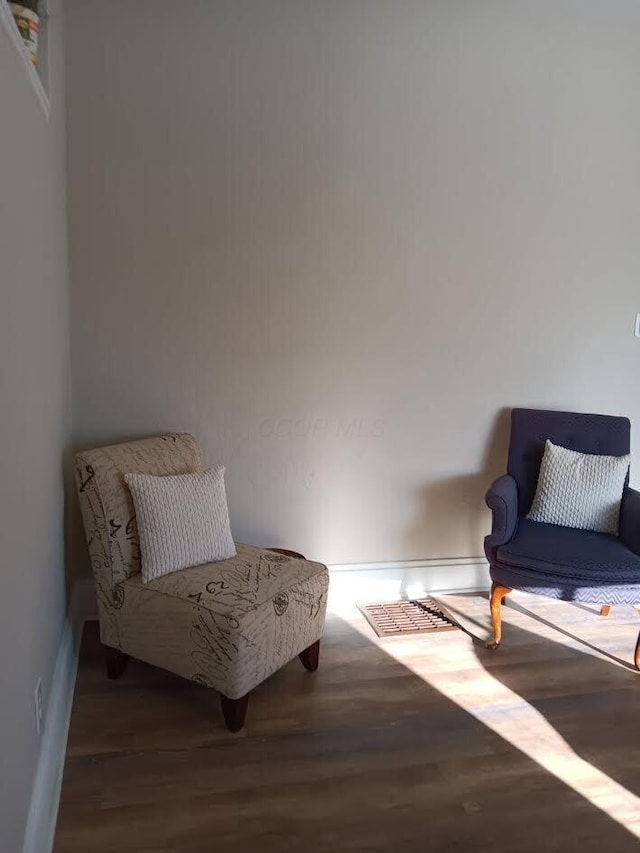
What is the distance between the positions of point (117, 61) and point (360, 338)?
1460mm

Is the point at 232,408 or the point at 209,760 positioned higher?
the point at 232,408

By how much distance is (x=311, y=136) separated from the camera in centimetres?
280

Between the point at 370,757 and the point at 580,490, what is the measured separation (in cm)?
149

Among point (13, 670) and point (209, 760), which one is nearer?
point (13, 670)

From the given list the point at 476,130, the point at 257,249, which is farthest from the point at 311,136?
the point at 476,130

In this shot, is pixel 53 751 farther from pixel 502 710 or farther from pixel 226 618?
pixel 502 710

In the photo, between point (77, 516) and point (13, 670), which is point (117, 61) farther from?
point (13, 670)

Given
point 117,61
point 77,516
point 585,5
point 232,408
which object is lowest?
point 77,516

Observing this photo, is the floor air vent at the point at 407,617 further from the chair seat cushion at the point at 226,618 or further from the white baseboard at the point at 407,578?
the chair seat cushion at the point at 226,618

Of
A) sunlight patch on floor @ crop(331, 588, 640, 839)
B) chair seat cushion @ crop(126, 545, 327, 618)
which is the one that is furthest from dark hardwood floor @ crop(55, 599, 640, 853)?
chair seat cushion @ crop(126, 545, 327, 618)

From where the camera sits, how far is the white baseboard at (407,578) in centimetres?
310

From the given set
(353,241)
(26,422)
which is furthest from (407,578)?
(26,422)

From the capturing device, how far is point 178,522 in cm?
235

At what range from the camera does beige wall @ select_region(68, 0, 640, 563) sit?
2.67m
